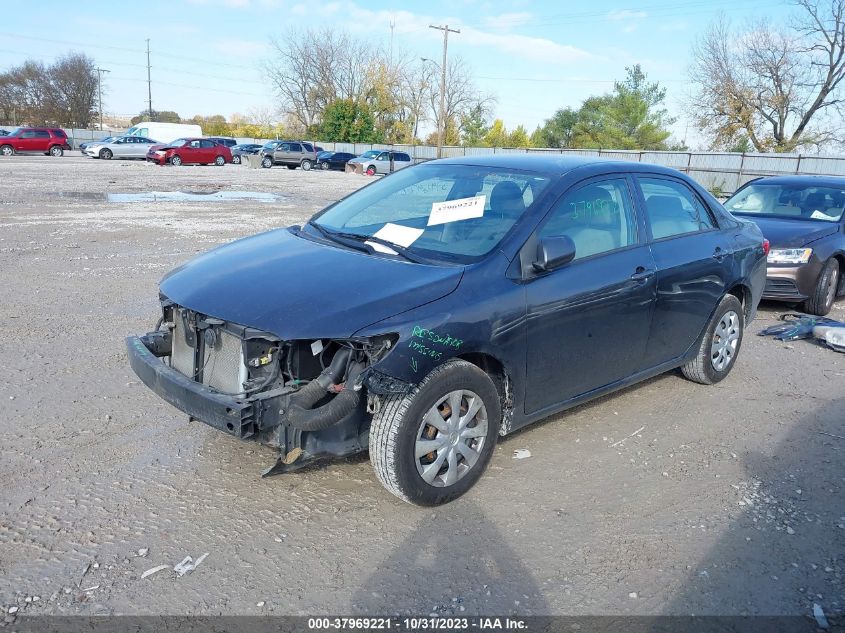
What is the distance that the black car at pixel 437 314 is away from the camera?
332cm

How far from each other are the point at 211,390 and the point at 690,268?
3343mm

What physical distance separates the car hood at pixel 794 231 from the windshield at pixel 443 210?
4.96 m

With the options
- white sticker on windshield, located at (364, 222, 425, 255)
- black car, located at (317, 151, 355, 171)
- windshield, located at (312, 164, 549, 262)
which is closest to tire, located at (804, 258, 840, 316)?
windshield, located at (312, 164, 549, 262)

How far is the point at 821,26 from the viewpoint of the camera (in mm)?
39812

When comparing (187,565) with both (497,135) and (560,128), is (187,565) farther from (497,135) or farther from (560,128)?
(497,135)

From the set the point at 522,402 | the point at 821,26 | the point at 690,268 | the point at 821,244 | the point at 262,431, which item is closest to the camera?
the point at 262,431

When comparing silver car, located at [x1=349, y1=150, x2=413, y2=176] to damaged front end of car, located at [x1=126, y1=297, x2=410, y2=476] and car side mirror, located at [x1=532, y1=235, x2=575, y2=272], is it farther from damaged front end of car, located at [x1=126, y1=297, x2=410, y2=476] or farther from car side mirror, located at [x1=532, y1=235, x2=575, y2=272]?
damaged front end of car, located at [x1=126, y1=297, x2=410, y2=476]

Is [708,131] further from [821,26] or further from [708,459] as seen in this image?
[708,459]

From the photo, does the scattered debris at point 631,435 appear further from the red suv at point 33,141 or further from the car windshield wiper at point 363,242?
the red suv at point 33,141

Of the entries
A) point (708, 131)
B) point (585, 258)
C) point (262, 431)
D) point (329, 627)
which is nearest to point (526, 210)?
point (585, 258)

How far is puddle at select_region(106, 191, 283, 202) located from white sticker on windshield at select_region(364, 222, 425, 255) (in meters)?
15.1

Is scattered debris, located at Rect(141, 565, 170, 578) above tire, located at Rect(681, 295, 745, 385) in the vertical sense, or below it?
below

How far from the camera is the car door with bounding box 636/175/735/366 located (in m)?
4.76

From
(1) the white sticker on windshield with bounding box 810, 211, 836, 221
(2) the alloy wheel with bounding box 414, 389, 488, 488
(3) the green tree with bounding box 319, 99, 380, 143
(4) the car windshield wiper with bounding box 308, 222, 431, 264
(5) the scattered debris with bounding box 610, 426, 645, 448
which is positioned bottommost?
(5) the scattered debris with bounding box 610, 426, 645, 448
